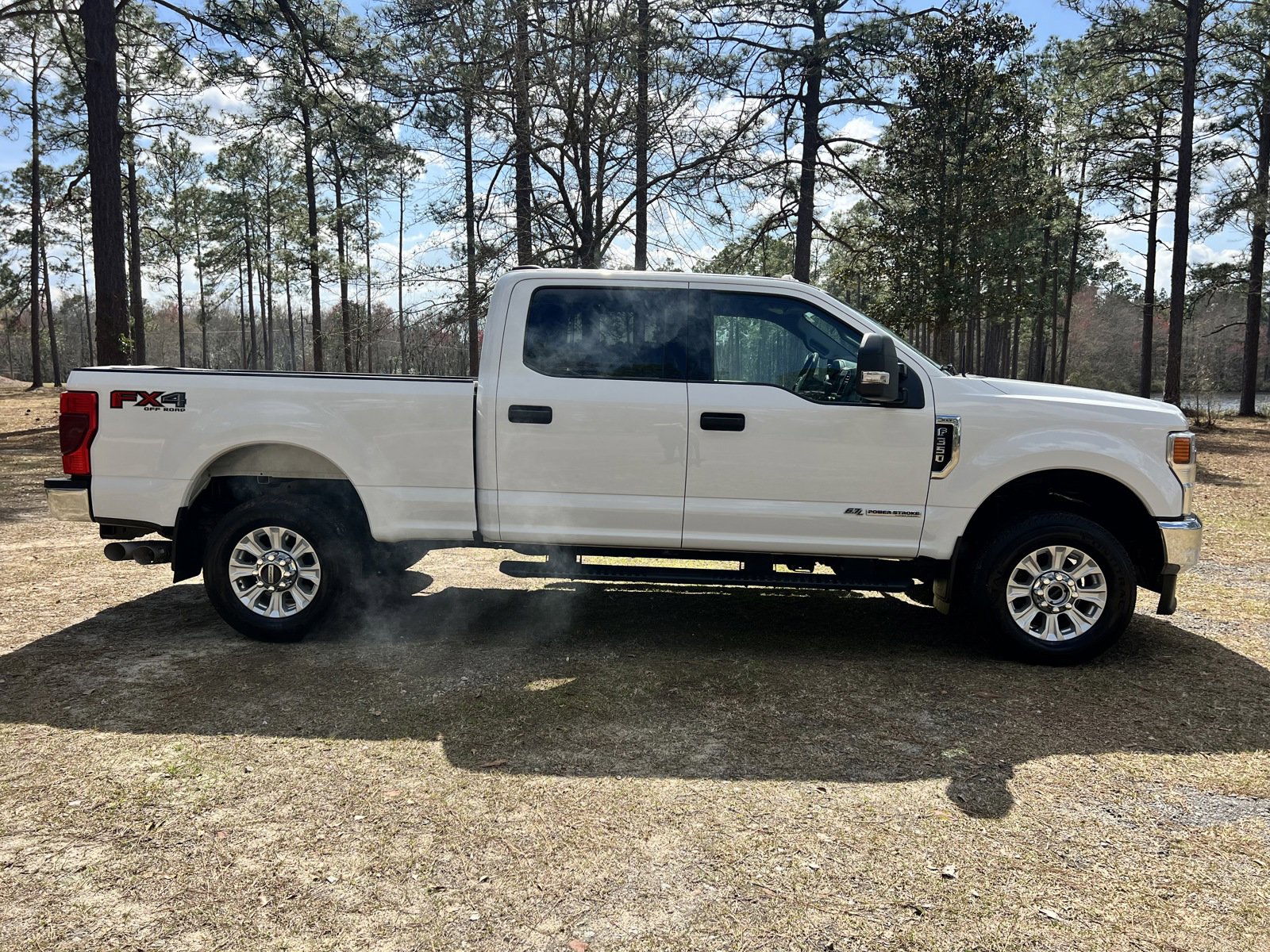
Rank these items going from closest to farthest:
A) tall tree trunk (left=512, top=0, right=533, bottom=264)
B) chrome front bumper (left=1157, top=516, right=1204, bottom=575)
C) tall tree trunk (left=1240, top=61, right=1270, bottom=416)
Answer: chrome front bumper (left=1157, top=516, right=1204, bottom=575) < tall tree trunk (left=512, top=0, right=533, bottom=264) < tall tree trunk (left=1240, top=61, right=1270, bottom=416)

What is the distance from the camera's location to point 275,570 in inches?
195

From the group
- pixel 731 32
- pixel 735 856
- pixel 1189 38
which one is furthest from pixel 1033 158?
pixel 735 856

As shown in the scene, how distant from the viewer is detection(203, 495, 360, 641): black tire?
489 cm

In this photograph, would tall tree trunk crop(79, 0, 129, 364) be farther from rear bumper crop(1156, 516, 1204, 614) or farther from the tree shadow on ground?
rear bumper crop(1156, 516, 1204, 614)

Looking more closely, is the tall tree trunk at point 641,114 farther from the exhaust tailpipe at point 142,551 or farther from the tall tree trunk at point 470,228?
the exhaust tailpipe at point 142,551

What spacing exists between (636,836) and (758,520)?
2.15 meters

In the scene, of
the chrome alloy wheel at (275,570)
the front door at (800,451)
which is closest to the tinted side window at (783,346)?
the front door at (800,451)

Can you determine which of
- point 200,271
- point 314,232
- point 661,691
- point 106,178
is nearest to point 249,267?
point 200,271

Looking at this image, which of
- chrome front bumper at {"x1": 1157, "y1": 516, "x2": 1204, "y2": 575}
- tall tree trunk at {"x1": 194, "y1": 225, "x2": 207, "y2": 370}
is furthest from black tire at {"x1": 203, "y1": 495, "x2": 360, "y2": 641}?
tall tree trunk at {"x1": 194, "y1": 225, "x2": 207, "y2": 370}

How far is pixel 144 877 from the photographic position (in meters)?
2.73

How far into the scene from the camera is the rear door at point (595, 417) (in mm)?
4707

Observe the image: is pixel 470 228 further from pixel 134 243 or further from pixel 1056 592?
pixel 134 243

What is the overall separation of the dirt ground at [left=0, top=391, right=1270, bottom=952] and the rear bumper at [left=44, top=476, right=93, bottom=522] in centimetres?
80

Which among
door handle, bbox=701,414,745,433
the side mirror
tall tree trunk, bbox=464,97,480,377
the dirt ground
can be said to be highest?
tall tree trunk, bbox=464,97,480,377
